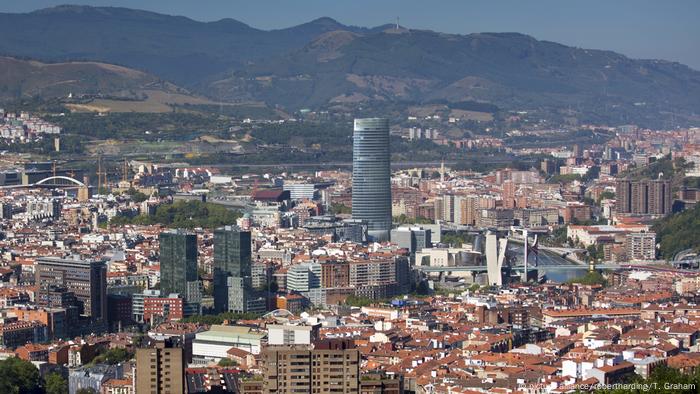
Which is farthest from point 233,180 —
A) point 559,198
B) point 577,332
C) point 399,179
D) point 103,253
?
point 577,332

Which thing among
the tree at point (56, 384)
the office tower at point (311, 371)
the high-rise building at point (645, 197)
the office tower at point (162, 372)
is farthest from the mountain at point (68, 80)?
the office tower at point (311, 371)

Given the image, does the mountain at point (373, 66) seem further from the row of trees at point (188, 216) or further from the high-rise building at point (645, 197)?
the row of trees at point (188, 216)

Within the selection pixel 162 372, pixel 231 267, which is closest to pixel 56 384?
pixel 162 372

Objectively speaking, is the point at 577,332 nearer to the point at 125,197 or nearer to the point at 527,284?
the point at 527,284

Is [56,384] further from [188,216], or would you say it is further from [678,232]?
[188,216]

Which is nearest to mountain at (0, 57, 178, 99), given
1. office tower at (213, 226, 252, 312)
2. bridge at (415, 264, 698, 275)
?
bridge at (415, 264, 698, 275)
